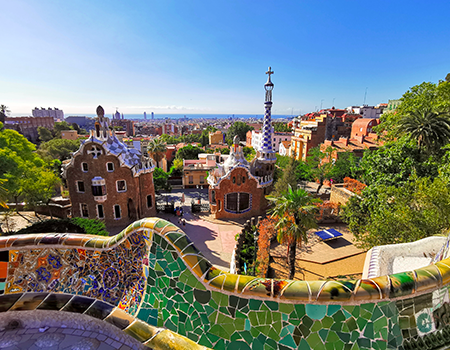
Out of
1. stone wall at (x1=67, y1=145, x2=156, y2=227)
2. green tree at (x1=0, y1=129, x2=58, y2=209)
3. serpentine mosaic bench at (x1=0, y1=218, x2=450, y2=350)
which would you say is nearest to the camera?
serpentine mosaic bench at (x1=0, y1=218, x2=450, y2=350)

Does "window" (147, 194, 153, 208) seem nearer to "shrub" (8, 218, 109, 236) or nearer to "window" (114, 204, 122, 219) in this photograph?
"window" (114, 204, 122, 219)

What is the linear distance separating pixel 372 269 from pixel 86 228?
1587cm

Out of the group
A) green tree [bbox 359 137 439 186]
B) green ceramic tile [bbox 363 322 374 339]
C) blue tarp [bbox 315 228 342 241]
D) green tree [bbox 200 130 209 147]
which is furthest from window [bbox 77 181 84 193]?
green tree [bbox 200 130 209 147]

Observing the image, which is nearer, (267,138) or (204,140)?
(267,138)

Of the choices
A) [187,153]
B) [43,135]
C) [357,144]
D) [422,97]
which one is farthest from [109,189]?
[43,135]

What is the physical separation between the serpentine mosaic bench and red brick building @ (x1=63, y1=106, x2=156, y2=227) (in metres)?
17.9

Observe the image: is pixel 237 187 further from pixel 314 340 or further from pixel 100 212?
pixel 314 340

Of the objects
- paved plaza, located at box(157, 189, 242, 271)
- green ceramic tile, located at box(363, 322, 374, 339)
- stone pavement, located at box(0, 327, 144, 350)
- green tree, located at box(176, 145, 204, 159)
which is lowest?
paved plaza, located at box(157, 189, 242, 271)

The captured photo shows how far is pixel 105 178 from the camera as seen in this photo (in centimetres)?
2192

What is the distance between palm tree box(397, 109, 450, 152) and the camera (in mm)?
15555

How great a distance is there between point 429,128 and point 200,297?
18.2m

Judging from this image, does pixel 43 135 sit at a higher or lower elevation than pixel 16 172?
higher

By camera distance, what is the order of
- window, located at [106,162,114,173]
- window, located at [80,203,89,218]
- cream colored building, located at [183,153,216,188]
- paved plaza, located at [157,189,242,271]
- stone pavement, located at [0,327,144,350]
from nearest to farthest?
stone pavement, located at [0,327,144,350]
paved plaza, located at [157,189,242,271]
window, located at [106,162,114,173]
window, located at [80,203,89,218]
cream colored building, located at [183,153,216,188]

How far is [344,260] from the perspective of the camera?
691 inches
